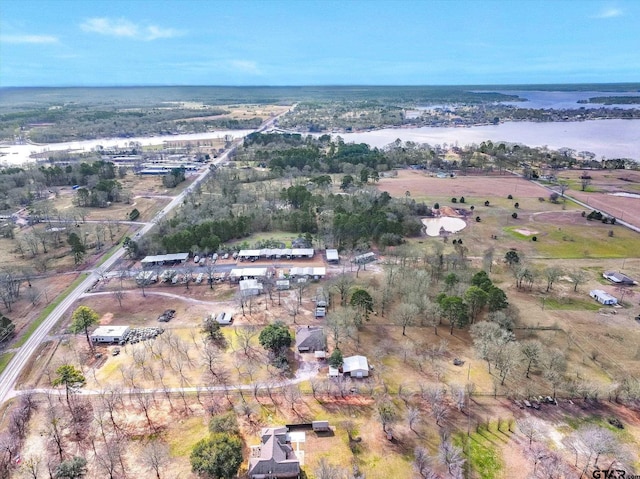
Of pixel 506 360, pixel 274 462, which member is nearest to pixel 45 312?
pixel 274 462

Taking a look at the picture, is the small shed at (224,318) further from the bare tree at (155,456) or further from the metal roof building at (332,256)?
the metal roof building at (332,256)

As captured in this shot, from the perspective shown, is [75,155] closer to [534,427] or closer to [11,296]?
[11,296]

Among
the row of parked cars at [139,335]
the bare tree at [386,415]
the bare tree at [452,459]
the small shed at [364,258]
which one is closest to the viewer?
the bare tree at [452,459]

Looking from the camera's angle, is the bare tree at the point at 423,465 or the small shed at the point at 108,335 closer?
the bare tree at the point at 423,465

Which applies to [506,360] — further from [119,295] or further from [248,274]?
[119,295]

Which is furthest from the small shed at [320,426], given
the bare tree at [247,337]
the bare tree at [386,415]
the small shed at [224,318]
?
the small shed at [224,318]

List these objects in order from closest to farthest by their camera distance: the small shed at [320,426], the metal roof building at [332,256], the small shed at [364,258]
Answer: the small shed at [320,426] < the small shed at [364,258] < the metal roof building at [332,256]

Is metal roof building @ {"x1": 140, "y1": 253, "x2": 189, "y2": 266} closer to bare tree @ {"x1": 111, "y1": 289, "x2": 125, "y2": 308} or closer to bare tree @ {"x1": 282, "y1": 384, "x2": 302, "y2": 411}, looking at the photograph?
bare tree @ {"x1": 111, "y1": 289, "x2": 125, "y2": 308}

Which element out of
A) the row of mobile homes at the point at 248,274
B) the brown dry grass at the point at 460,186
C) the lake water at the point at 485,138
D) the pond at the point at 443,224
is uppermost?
the lake water at the point at 485,138

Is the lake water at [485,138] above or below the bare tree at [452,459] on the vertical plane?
above
